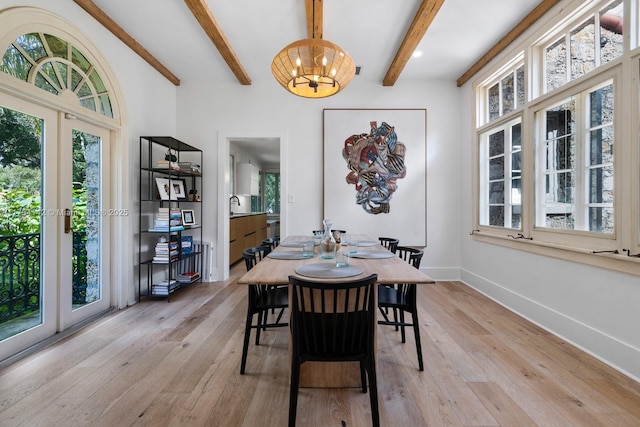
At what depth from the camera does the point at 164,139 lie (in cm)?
338

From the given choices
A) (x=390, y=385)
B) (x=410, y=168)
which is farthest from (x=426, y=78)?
(x=390, y=385)

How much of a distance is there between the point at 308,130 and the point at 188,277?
2.57 meters

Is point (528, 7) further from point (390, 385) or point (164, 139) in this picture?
point (164, 139)

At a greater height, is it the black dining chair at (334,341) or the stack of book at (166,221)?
the stack of book at (166,221)

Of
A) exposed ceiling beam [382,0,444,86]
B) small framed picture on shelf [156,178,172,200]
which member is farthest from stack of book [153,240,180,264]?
exposed ceiling beam [382,0,444,86]

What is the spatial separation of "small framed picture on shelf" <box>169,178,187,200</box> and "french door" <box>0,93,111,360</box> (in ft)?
2.81

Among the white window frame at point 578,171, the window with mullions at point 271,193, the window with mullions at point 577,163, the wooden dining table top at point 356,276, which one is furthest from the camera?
the window with mullions at point 271,193

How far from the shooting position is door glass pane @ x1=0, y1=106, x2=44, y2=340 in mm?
2072

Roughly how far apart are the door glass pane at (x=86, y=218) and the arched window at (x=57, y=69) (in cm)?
35

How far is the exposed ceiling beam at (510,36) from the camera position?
Result: 2.60 meters

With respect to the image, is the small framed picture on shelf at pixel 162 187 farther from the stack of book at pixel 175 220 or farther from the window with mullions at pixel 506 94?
the window with mullions at pixel 506 94

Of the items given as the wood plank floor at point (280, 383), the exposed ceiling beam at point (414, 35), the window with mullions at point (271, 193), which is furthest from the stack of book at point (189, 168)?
the window with mullions at point (271, 193)

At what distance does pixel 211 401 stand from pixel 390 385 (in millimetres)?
1046

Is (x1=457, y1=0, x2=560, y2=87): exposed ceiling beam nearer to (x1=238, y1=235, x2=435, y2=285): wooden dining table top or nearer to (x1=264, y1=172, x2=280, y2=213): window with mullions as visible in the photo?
(x1=238, y1=235, x2=435, y2=285): wooden dining table top
